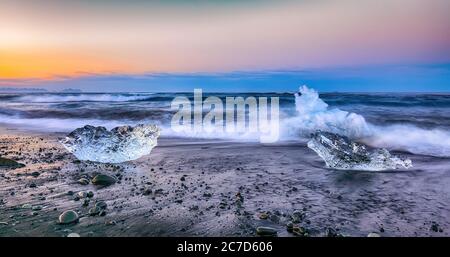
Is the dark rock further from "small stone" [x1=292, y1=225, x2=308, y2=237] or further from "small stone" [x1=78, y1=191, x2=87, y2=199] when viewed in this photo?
"small stone" [x1=292, y1=225, x2=308, y2=237]

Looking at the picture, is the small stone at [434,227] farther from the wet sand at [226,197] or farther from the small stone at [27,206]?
the small stone at [27,206]

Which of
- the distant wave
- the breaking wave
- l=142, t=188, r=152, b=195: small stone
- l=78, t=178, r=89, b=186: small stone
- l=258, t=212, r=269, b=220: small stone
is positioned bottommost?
l=258, t=212, r=269, b=220: small stone

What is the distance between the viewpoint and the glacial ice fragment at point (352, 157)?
12.4 feet

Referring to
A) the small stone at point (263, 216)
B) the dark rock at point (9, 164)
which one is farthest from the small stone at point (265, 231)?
the dark rock at point (9, 164)

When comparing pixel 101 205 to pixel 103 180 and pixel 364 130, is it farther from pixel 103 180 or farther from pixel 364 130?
pixel 364 130

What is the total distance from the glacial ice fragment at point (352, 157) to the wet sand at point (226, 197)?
130 mm

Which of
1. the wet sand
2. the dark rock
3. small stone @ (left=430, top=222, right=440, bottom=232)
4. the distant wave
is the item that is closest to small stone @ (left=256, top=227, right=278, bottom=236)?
the wet sand

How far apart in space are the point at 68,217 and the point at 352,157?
255 cm

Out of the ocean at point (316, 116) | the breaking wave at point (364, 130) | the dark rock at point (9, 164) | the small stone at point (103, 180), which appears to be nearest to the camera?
the small stone at point (103, 180)

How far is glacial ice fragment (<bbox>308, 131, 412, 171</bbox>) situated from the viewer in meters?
3.79

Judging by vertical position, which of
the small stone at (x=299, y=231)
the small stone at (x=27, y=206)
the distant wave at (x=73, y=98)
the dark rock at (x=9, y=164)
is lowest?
the small stone at (x=299, y=231)

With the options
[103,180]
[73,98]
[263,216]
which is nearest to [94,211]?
[103,180]

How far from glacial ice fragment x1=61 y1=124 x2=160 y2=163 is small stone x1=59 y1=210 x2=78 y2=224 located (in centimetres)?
175

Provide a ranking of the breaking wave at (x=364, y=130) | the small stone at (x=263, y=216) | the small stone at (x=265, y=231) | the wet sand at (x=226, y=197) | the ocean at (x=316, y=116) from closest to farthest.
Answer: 1. the small stone at (x=265, y=231)
2. the wet sand at (x=226, y=197)
3. the small stone at (x=263, y=216)
4. the breaking wave at (x=364, y=130)
5. the ocean at (x=316, y=116)
